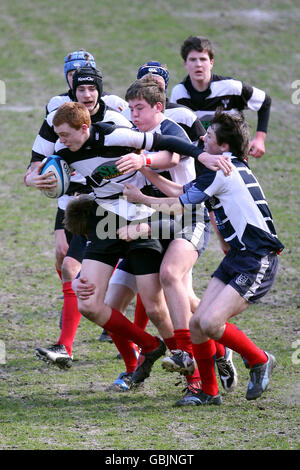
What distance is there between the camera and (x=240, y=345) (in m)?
5.37

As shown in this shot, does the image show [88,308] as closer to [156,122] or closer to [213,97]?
[156,122]

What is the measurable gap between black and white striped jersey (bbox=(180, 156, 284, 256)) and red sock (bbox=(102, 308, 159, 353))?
98 cm

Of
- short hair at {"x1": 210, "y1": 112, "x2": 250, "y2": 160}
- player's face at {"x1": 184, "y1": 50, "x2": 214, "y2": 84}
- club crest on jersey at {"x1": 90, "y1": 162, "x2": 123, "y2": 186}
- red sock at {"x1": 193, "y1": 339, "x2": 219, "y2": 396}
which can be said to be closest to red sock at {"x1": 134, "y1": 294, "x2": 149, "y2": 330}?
red sock at {"x1": 193, "y1": 339, "x2": 219, "y2": 396}

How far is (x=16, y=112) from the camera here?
13438 mm

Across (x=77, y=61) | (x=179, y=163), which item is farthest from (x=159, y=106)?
(x=77, y=61)

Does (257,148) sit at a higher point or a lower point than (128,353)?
higher

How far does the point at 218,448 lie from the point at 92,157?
2173 millimetres

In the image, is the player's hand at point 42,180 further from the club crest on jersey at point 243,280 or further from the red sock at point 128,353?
the club crest on jersey at point 243,280

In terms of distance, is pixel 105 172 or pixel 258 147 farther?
pixel 258 147

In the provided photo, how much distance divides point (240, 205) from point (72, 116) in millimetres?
1276

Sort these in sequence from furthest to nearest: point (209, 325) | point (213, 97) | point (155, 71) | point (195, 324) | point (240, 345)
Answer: point (213, 97), point (155, 71), point (240, 345), point (195, 324), point (209, 325)

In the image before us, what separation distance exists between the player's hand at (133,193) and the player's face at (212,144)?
0.56 m
